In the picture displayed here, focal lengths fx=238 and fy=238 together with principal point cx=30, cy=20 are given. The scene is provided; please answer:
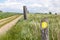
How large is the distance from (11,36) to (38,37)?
1308 mm

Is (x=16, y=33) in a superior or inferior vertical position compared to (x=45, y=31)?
inferior

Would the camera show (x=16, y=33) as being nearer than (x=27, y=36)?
No

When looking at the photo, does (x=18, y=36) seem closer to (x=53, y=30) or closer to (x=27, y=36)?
(x=27, y=36)

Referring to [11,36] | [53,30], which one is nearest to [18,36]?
[11,36]

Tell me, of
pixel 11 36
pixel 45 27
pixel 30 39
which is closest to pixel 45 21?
pixel 45 27

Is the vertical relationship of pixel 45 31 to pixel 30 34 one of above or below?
above

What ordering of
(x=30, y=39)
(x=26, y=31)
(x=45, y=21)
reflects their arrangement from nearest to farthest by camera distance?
(x=45, y=21), (x=30, y=39), (x=26, y=31)

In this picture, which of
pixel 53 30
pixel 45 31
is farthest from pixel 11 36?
pixel 45 31

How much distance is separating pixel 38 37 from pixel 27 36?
535mm

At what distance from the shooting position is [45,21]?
7.15m

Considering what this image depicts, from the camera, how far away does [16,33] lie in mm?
11203

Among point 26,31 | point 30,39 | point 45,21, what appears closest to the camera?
point 45,21

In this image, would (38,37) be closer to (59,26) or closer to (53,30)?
(53,30)

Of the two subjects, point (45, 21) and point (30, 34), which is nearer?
point (45, 21)
